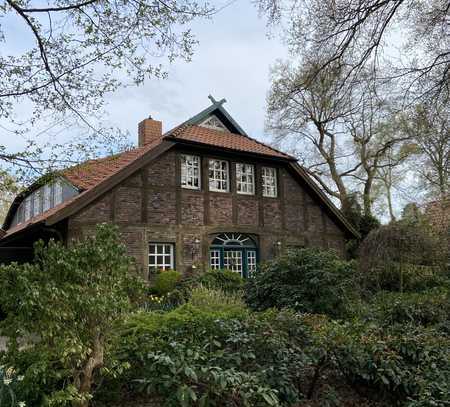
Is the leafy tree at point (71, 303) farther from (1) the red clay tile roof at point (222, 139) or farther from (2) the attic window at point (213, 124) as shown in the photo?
(2) the attic window at point (213, 124)

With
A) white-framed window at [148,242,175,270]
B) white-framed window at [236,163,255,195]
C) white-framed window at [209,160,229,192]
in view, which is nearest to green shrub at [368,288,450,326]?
white-framed window at [148,242,175,270]

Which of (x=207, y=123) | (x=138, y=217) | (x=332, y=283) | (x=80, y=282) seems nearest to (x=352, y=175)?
(x=207, y=123)

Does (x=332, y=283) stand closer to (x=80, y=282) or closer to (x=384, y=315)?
(x=384, y=315)

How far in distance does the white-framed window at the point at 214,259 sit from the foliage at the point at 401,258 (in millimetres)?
4440

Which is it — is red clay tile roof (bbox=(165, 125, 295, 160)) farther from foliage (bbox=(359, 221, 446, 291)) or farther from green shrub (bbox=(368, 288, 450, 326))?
green shrub (bbox=(368, 288, 450, 326))

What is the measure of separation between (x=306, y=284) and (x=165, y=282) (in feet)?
18.3

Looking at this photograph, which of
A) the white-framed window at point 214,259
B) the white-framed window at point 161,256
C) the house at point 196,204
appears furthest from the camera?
the white-framed window at point 214,259

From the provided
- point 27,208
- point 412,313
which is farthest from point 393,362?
point 27,208

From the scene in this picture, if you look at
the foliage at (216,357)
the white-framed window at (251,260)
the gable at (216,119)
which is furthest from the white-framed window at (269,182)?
the foliage at (216,357)

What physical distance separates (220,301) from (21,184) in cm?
397

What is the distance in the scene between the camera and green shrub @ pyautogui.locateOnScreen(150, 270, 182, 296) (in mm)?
12438

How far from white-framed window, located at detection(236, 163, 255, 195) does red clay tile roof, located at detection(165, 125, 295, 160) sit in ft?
2.20

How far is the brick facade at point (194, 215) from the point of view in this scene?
12.8m

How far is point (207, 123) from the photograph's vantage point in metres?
16.9
